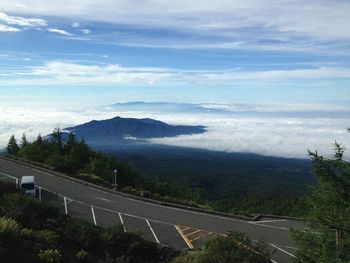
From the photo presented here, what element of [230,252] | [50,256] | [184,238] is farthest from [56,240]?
[184,238]

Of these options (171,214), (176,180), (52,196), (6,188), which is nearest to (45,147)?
(52,196)

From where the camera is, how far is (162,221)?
24.2 metres

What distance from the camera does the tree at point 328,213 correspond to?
12.0 m

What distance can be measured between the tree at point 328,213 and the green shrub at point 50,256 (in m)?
6.44

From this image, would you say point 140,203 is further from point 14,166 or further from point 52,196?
point 14,166

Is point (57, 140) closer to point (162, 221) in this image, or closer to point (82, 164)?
point (82, 164)

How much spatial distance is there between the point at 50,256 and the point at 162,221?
44.5ft

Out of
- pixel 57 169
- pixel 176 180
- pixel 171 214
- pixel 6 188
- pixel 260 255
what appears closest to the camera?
pixel 260 255

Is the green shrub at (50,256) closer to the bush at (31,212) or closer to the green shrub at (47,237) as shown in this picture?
the green shrub at (47,237)

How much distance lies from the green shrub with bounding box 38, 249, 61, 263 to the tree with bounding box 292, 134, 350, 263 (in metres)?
6.44

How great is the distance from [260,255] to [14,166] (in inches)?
1299

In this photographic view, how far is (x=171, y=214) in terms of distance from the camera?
26.1m

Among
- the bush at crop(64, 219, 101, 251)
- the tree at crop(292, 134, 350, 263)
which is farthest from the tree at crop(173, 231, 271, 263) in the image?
the bush at crop(64, 219, 101, 251)

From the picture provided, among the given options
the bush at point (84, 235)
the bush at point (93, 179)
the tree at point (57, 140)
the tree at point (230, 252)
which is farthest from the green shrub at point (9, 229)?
the tree at point (57, 140)
